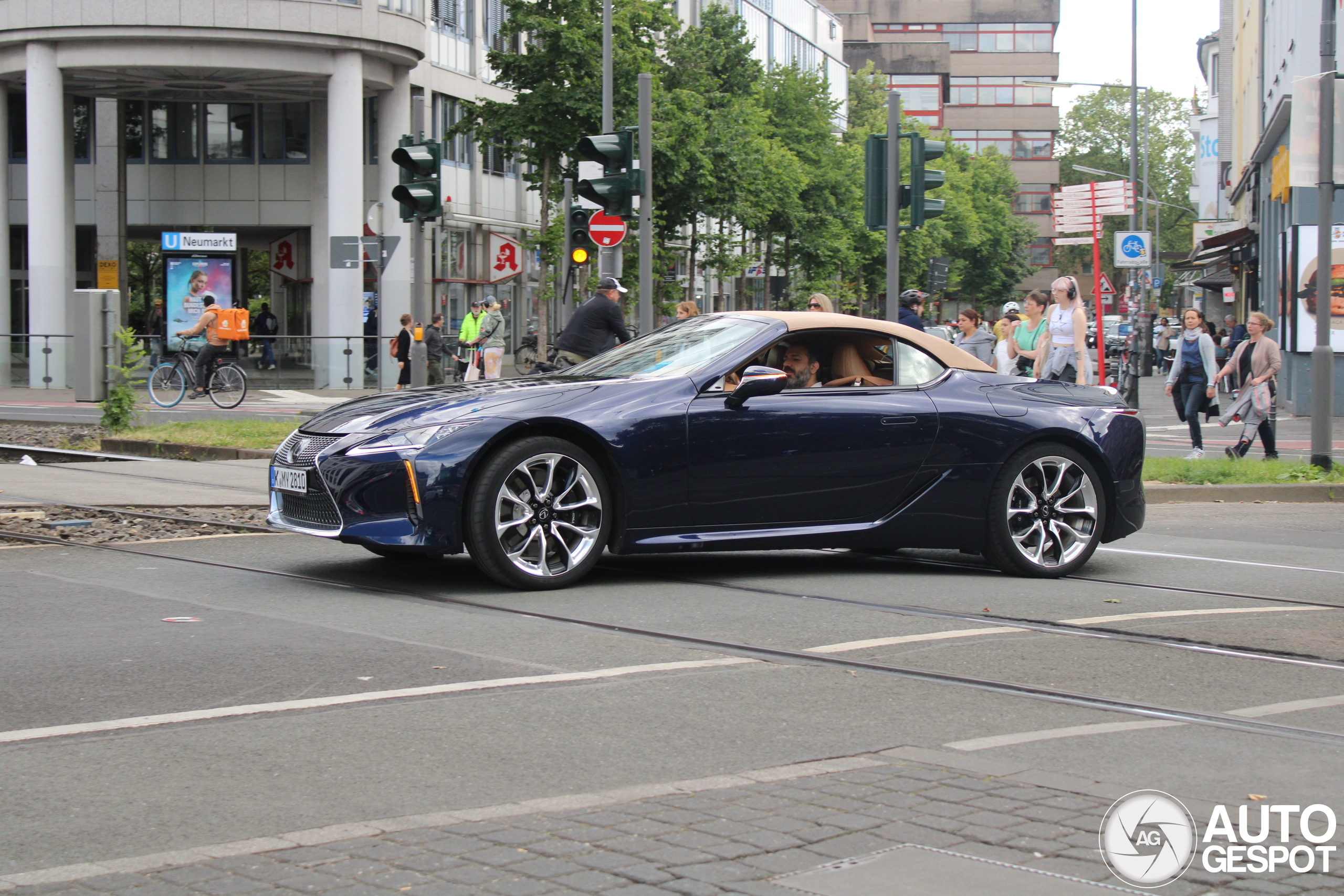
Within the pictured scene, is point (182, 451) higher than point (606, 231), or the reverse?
point (606, 231)

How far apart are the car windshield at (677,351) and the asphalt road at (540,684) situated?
1.09m

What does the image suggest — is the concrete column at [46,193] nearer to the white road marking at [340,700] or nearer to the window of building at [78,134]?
the window of building at [78,134]

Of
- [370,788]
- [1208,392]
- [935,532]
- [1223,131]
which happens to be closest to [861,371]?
[935,532]

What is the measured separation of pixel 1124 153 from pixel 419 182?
13163 cm

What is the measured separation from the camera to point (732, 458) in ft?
26.1

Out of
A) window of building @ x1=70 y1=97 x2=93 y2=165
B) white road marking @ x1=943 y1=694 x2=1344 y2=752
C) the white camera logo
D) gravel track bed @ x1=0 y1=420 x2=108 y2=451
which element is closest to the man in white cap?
gravel track bed @ x1=0 y1=420 x2=108 y2=451

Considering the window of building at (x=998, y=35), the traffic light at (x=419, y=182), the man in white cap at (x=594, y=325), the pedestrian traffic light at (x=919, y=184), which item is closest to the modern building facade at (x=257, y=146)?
the traffic light at (x=419, y=182)

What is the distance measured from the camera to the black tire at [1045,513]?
8633 mm

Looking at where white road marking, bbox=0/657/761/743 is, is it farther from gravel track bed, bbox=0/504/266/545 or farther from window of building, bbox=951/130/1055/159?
window of building, bbox=951/130/1055/159

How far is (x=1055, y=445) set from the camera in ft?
28.9

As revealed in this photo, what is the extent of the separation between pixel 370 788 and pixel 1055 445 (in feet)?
18.0

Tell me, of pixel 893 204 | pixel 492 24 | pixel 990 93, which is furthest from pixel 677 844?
pixel 990 93

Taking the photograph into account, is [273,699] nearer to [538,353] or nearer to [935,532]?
[935,532]

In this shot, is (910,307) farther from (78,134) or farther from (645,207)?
(78,134)
